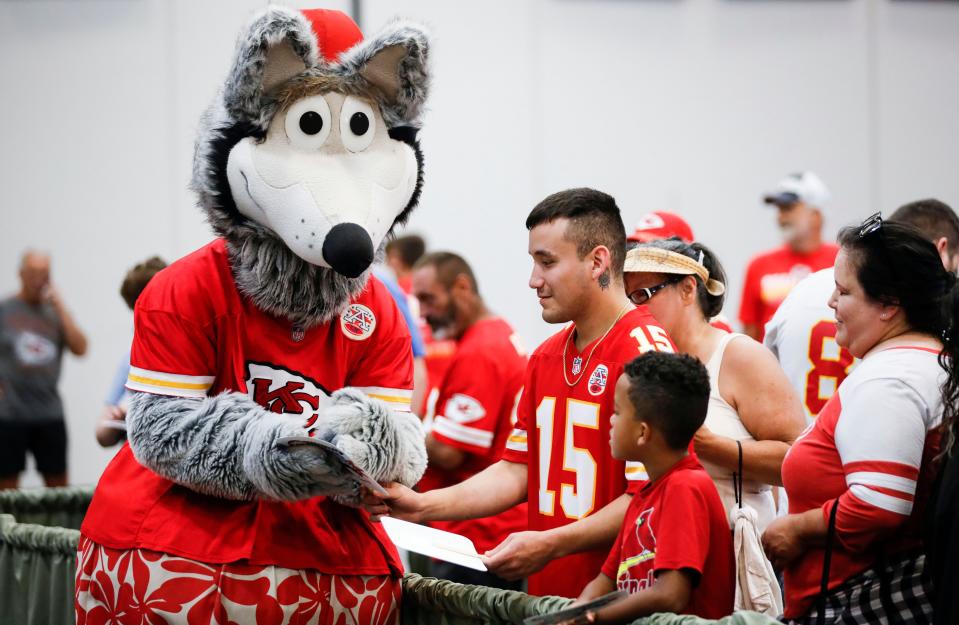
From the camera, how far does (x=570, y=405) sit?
291 centimetres

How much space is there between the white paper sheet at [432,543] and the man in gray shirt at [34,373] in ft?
15.6

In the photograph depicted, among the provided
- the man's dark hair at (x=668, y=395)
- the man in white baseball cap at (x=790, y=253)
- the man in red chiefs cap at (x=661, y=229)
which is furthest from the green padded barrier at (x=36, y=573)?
the man in white baseball cap at (x=790, y=253)

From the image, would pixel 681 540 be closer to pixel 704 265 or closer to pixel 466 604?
pixel 466 604

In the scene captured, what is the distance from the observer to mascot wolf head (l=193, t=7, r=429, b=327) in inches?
104

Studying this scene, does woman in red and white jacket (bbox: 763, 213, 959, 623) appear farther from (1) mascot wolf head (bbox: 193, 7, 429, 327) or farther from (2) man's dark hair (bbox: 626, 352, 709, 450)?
(1) mascot wolf head (bbox: 193, 7, 429, 327)

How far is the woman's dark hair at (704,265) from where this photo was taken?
3523 millimetres

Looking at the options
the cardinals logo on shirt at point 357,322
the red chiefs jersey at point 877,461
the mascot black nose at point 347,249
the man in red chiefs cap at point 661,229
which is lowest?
the red chiefs jersey at point 877,461

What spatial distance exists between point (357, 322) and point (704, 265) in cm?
124

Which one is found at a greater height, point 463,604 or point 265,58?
point 265,58

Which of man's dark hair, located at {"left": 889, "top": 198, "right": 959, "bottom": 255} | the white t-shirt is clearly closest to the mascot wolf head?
the white t-shirt

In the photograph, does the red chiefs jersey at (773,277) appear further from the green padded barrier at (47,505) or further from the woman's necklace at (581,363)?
the woman's necklace at (581,363)

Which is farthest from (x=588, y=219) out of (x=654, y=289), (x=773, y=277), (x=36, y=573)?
(x=773, y=277)

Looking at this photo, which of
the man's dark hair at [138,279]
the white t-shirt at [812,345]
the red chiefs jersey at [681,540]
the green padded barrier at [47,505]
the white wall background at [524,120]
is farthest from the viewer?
the white wall background at [524,120]

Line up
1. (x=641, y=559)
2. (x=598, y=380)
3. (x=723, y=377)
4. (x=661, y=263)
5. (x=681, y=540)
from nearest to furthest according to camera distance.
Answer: (x=681, y=540) < (x=641, y=559) < (x=598, y=380) < (x=723, y=377) < (x=661, y=263)
